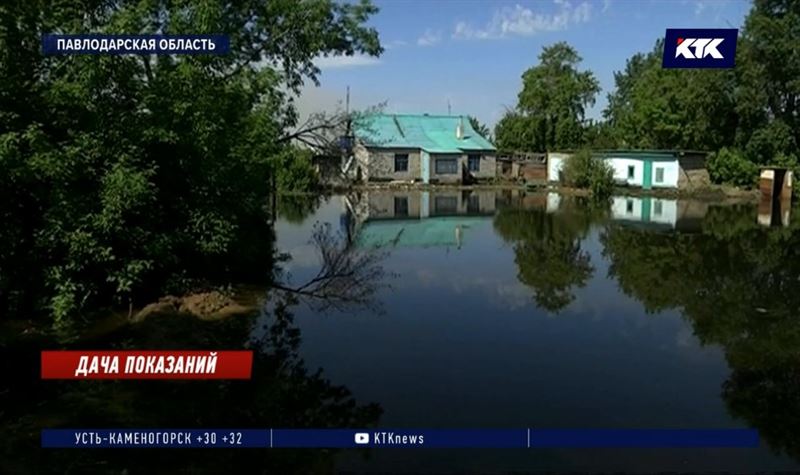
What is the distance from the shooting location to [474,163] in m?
48.5

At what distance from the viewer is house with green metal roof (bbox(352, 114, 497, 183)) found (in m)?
45.9

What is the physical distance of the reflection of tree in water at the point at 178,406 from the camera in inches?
256

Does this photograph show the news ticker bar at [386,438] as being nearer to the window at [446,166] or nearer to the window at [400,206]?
the window at [400,206]

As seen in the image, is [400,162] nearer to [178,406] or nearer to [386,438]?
[178,406]

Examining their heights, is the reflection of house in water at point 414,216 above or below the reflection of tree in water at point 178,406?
above

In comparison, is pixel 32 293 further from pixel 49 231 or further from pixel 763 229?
pixel 763 229

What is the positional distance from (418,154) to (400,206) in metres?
13.9

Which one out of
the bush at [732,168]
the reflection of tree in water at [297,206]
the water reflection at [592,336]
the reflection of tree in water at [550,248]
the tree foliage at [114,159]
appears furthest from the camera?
the bush at [732,168]

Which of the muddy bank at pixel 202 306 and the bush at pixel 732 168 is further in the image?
the bush at pixel 732 168

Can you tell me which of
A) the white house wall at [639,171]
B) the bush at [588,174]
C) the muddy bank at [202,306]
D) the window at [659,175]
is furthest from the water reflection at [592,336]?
the window at [659,175]

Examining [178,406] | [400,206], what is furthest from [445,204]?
[178,406]

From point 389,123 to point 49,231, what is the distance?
39492mm

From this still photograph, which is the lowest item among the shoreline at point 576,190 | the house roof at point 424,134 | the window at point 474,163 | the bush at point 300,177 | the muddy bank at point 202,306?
the muddy bank at point 202,306

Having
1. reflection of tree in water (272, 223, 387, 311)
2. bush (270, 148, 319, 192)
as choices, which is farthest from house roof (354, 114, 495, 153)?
reflection of tree in water (272, 223, 387, 311)
